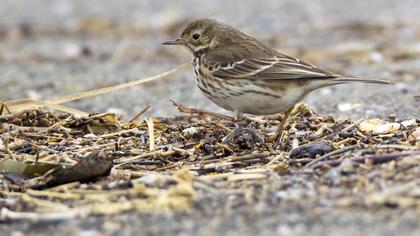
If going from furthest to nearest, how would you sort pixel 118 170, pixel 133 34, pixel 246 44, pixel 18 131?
pixel 133 34 → pixel 246 44 → pixel 18 131 → pixel 118 170

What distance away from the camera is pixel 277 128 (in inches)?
274

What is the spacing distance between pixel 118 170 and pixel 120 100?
15.5 feet

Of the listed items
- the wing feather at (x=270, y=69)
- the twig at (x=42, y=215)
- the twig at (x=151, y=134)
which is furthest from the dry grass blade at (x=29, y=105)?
the twig at (x=42, y=215)

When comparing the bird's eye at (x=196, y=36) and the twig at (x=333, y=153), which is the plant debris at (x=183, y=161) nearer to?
the twig at (x=333, y=153)

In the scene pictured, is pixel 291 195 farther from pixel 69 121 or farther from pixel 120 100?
pixel 120 100

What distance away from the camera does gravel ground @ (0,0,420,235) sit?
4539mm

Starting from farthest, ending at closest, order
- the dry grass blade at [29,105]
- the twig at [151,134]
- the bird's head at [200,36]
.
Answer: the bird's head at [200,36]
the dry grass blade at [29,105]
the twig at [151,134]

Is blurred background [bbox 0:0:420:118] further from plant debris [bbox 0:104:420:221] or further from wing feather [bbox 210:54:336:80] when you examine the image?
plant debris [bbox 0:104:420:221]

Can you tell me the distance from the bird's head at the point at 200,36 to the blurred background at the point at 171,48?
161 cm

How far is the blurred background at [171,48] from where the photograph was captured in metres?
10.1

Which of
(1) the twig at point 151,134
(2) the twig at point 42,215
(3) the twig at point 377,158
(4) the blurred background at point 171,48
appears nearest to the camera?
(2) the twig at point 42,215

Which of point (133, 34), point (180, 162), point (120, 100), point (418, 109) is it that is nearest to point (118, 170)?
point (180, 162)

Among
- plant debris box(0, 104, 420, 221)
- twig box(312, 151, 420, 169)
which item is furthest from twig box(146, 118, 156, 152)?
twig box(312, 151, 420, 169)

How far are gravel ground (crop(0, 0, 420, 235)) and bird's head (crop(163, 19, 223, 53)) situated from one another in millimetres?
1540
